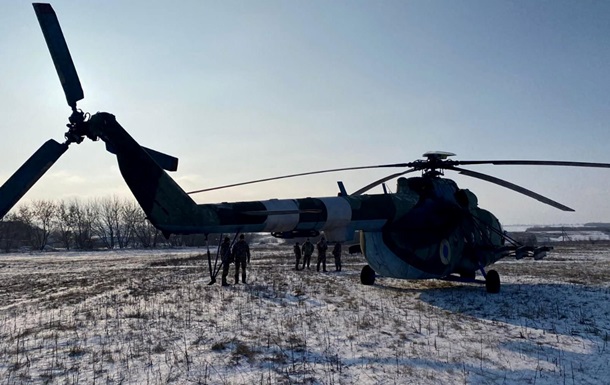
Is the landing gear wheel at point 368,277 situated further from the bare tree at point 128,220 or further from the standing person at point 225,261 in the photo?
the bare tree at point 128,220

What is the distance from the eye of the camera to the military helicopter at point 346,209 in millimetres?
8156

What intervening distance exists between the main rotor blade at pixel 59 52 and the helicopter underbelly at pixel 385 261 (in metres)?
8.55

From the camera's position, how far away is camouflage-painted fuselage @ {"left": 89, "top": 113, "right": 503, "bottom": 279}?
837 cm

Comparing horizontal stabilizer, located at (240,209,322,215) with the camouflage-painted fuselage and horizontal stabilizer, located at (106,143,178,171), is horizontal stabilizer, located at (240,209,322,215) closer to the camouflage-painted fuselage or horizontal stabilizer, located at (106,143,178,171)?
the camouflage-painted fuselage

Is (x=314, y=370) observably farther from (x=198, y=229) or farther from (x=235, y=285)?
(x=235, y=285)

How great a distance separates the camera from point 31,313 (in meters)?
10.4

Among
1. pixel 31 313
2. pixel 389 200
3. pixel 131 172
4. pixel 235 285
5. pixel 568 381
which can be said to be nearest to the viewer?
pixel 568 381

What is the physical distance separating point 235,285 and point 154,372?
8.91 m

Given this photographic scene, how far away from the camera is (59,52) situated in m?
7.96

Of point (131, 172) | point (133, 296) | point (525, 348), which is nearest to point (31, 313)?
point (133, 296)

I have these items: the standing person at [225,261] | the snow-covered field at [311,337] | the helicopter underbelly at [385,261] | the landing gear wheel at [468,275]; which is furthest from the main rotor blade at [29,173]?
the landing gear wheel at [468,275]

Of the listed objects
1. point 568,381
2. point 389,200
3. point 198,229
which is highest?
point 389,200

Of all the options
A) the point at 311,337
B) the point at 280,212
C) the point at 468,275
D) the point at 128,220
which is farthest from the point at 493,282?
the point at 128,220

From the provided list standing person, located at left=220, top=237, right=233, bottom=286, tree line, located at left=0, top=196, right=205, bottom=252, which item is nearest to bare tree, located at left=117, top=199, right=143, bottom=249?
tree line, located at left=0, top=196, right=205, bottom=252
